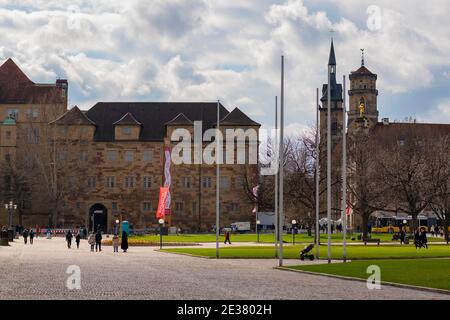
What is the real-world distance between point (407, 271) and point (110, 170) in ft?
290

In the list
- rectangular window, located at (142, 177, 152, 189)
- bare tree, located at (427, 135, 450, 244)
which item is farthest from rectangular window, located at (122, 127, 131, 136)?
bare tree, located at (427, 135, 450, 244)

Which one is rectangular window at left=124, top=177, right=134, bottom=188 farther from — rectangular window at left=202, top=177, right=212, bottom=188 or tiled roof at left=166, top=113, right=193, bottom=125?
rectangular window at left=202, top=177, right=212, bottom=188

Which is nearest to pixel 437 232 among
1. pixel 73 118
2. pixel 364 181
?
pixel 364 181

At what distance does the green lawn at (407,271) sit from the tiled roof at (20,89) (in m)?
88.8

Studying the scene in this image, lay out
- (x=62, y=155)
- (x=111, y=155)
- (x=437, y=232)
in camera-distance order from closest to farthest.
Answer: (x=437, y=232) < (x=62, y=155) < (x=111, y=155)

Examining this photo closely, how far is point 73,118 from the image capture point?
117 meters

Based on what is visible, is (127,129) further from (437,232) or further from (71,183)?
(437,232)

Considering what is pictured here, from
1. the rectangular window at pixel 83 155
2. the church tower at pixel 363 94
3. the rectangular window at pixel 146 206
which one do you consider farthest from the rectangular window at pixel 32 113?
the church tower at pixel 363 94

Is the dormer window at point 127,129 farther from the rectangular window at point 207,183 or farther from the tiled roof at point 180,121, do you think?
the rectangular window at point 207,183

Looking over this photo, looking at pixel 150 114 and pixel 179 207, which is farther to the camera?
pixel 150 114

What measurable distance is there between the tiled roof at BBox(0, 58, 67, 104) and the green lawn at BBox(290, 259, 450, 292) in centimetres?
8877

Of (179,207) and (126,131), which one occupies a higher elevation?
(126,131)

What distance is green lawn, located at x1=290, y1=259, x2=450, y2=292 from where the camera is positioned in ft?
91.4
